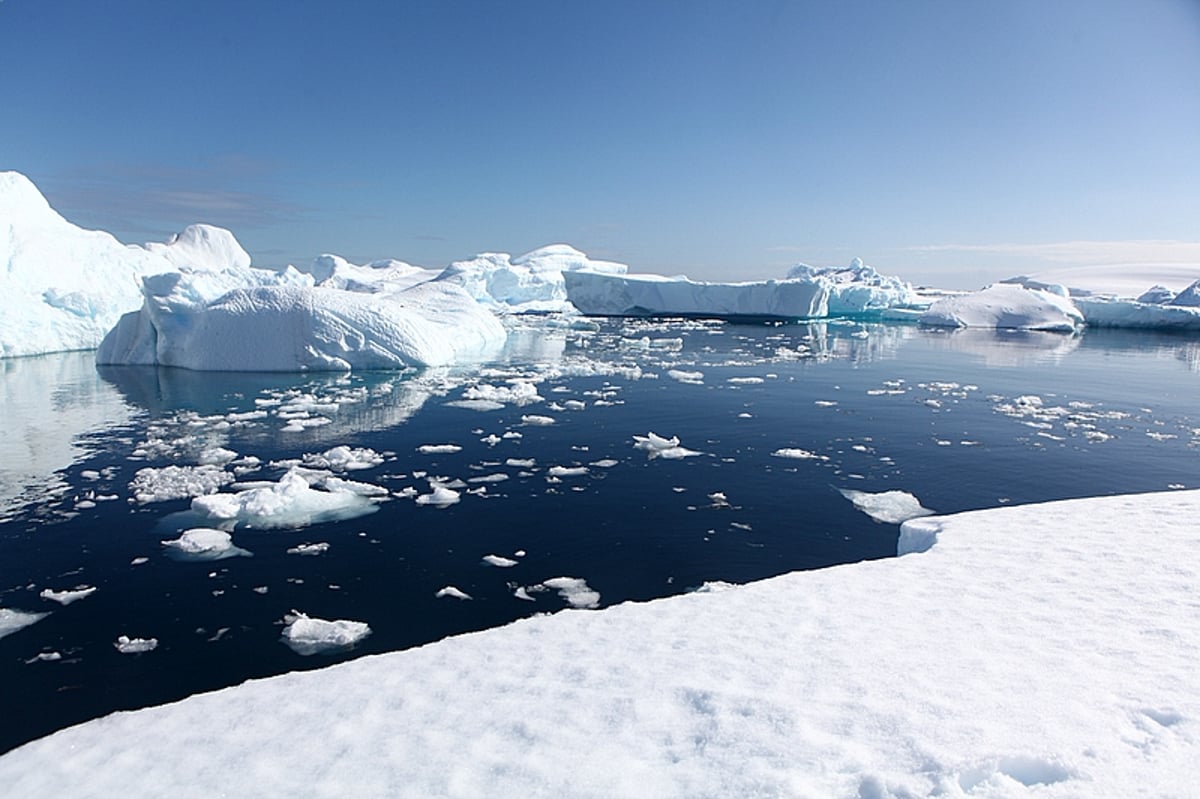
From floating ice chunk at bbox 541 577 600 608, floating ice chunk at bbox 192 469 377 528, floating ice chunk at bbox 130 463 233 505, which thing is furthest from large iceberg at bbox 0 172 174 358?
floating ice chunk at bbox 541 577 600 608

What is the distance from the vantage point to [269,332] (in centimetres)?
1727

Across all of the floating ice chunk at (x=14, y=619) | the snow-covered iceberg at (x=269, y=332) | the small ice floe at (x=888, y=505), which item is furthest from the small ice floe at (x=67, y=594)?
the snow-covered iceberg at (x=269, y=332)

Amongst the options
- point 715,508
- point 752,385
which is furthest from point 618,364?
point 715,508

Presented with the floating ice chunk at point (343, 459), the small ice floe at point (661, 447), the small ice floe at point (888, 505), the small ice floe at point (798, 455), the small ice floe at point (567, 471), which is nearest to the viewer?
the small ice floe at point (888, 505)

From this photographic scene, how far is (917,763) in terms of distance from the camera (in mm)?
2238

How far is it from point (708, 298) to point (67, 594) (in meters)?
42.3

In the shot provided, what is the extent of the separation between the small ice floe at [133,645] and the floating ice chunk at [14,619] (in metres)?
0.77

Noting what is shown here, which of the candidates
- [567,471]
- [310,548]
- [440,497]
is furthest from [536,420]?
[310,548]

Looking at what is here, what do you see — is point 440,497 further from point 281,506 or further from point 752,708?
point 752,708

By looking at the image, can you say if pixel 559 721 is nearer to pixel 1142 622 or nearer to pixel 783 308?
pixel 1142 622

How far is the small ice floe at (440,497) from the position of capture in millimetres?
7230

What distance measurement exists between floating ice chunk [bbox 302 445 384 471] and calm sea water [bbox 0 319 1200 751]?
213mm

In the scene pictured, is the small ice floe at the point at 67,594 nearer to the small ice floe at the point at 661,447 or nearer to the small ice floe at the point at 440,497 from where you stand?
the small ice floe at the point at 440,497

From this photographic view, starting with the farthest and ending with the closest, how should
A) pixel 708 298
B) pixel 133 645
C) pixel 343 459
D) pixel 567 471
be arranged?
pixel 708 298
pixel 343 459
pixel 567 471
pixel 133 645
